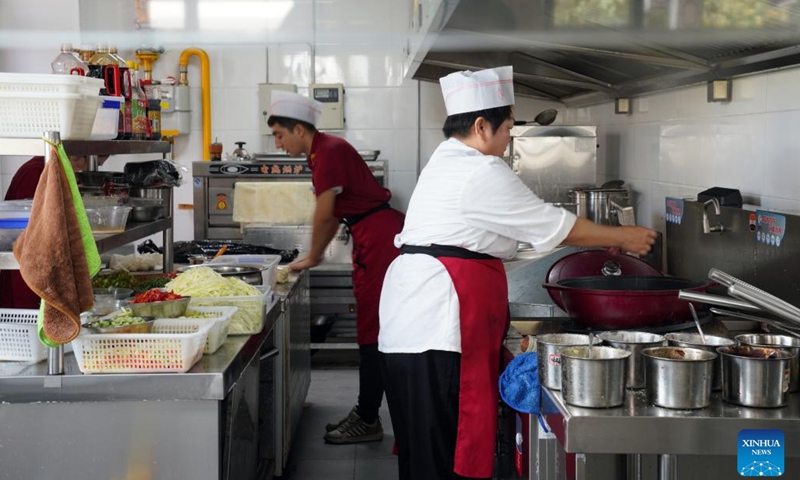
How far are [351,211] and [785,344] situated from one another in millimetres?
2588

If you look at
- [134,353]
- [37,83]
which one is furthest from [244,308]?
[37,83]

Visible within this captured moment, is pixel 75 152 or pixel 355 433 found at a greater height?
pixel 75 152

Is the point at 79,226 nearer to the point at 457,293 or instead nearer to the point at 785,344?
the point at 457,293

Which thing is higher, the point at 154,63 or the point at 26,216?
the point at 154,63

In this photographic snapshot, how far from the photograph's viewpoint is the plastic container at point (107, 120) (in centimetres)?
289

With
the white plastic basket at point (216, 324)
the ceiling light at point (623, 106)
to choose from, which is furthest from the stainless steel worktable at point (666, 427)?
the ceiling light at point (623, 106)

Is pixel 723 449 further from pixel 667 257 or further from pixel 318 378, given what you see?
pixel 318 378

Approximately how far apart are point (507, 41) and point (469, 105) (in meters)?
1.33

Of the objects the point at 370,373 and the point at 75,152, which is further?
the point at 370,373

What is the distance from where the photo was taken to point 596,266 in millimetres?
3354

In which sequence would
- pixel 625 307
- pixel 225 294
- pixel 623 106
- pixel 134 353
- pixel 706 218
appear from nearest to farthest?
pixel 134 353
pixel 625 307
pixel 225 294
pixel 706 218
pixel 623 106

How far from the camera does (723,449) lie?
→ 196cm

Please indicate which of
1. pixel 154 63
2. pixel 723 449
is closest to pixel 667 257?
pixel 723 449

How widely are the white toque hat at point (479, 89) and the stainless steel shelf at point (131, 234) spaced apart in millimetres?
1122
